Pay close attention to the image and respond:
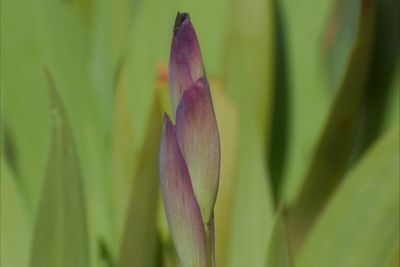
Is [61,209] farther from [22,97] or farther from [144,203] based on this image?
[22,97]

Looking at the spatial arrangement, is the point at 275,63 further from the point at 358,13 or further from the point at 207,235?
the point at 207,235

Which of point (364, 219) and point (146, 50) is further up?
point (146, 50)

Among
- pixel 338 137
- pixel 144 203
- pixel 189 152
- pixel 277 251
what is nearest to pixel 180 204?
pixel 189 152

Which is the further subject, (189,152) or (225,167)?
(225,167)

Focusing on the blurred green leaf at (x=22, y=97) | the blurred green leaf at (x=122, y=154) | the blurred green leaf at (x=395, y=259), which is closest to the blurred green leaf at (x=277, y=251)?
the blurred green leaf at (x=395, y=259)

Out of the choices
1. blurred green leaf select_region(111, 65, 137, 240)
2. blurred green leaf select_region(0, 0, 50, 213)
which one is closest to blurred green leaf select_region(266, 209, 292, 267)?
blurred green leaf select_region(111, 65, 137, 240)

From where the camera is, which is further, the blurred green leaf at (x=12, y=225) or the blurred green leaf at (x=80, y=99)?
the blurred green leaf at (x=80, y=99)

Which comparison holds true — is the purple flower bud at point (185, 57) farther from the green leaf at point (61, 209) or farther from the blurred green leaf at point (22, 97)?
the blurred green leaf at point (22, 97)
